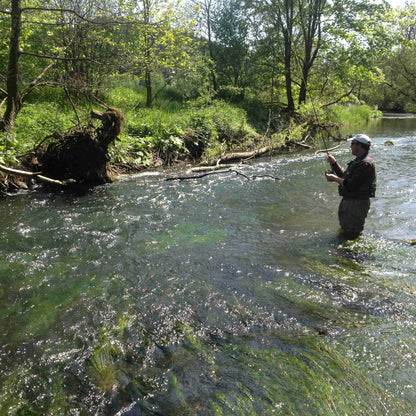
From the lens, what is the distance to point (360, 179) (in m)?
5.78

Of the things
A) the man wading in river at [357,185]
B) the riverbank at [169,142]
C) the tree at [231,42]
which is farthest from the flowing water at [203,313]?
the tree at [231,42]

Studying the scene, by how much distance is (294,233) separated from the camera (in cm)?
664

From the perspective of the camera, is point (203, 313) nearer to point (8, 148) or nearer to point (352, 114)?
point (8, 148)

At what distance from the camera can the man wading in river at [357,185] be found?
570 centimetres

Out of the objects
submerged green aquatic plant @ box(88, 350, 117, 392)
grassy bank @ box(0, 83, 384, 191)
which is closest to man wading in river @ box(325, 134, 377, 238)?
submerged green aquatic plant @ box(88, 350, 117, 392)

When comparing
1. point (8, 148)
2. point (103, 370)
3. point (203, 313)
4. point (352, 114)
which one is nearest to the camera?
point (103, 370)

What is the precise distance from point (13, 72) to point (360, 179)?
941 cm

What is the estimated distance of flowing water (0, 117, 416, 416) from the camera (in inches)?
112

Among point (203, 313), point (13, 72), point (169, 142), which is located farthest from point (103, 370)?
point (169, 142)

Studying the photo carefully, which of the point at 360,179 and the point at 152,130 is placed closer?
the point at 360,179

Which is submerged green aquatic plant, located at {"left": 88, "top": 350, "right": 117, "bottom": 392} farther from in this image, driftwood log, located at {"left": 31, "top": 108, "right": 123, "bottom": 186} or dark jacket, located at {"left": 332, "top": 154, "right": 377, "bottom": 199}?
driftwood log, located at {"left": 31, "top": 108, "right": 123, "bottom": 186}

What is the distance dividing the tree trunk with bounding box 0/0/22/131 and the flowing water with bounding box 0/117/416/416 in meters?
3.30

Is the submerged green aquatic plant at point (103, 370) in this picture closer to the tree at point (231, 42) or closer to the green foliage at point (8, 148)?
the green foliage at point (8, 148)

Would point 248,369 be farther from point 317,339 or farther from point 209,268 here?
point 209,268
